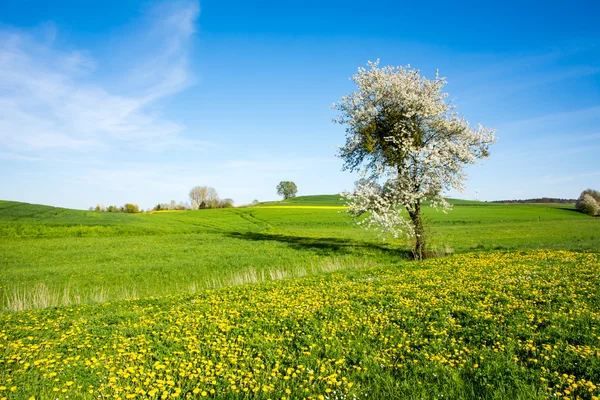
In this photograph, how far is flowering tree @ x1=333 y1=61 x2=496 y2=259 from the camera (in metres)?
29.2

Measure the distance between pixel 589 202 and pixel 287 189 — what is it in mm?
114464

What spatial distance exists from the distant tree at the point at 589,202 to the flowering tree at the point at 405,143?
Answer: 96.2m

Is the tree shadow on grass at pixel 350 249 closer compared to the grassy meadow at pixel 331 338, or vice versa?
the grassy meadow at pixel 331 338

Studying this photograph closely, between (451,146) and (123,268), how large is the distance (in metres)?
27.0

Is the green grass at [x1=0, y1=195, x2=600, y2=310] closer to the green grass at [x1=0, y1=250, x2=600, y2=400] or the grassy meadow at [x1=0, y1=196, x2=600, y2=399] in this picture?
the grassy meadow at [x1=0, y1=196, x2=600, y2=399]

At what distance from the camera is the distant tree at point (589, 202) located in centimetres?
10039

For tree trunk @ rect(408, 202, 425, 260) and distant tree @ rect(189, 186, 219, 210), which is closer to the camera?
tree trunk @ rect(408, 202, 425, 260)

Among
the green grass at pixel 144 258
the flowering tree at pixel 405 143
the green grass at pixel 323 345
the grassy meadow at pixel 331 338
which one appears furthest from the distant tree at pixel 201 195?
the green grass at pixel 323 345

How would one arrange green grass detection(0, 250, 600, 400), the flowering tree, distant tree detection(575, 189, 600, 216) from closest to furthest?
green grass detection(0, 250, 600, 400) < the flowering tree < distant tree detection(575, 189, 600, 216)

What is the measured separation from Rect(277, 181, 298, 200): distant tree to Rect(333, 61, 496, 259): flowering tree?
144006 mm

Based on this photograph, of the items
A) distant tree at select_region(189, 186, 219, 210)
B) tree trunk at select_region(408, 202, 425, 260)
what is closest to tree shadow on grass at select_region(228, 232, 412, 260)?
tree trunk at select_region(408, 202, 425, 260)

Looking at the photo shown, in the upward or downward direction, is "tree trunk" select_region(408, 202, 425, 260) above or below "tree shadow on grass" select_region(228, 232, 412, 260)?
above

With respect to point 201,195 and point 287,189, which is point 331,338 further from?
point 287,189

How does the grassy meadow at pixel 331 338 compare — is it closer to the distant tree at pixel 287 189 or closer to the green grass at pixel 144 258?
the green grass at pixel 144 258
